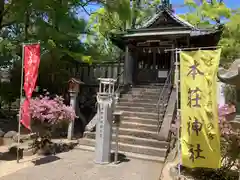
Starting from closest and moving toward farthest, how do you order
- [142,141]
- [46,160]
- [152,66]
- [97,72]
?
[46,160], [142,141], [97,72], [152,66]

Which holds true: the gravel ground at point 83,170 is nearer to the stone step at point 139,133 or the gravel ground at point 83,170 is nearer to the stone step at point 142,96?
the stone step at point 139,133

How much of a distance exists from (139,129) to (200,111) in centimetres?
502

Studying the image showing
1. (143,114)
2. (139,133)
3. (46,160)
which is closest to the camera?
(46,160)

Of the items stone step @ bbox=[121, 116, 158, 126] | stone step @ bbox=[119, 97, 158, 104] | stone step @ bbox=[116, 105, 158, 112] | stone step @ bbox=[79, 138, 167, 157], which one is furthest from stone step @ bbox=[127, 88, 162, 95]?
stone step @ bbox=[79, 138, 167, 157]

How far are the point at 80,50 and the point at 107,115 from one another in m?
7.82

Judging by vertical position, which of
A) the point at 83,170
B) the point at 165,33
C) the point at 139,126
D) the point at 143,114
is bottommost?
the point at 83,170

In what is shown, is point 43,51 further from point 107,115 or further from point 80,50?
point 107,115

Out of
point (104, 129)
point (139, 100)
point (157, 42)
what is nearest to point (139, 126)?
point (139, 100)

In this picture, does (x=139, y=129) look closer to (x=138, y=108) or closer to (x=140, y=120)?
(x=140, y=120)

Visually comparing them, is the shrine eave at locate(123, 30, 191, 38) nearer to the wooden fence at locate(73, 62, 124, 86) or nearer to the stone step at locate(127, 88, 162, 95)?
the wooden fence at locate(73, 62, 124, 86)

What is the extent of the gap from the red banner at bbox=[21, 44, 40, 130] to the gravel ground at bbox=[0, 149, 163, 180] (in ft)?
4.65

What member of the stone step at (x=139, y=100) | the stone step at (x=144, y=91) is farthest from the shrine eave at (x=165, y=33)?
the stone step at (x=139, y=100)

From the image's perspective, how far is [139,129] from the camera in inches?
375

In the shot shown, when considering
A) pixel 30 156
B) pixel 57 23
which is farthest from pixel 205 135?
pixel 57 23
